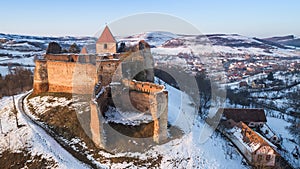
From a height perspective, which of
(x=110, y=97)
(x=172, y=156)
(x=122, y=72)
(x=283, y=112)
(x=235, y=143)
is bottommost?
(x=283, y=112)

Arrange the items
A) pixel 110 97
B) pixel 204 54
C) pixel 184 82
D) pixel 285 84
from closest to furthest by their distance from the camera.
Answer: pixel 110 97 → pixel 184 82 → pixel 285 84 → pixel 204 54

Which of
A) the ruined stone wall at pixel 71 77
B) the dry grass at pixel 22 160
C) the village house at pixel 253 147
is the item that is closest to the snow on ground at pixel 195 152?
the village house at pixel 253 147

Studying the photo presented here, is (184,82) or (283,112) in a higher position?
(184,82)

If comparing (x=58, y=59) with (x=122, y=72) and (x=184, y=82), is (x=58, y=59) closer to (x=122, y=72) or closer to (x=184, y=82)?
(x=122, y=72)

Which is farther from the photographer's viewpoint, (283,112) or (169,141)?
(283,112)

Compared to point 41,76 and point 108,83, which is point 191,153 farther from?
point 41,76

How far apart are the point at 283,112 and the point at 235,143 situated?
30.3 m

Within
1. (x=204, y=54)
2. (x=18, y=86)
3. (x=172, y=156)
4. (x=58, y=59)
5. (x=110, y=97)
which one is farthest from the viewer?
(x=204, y=54)

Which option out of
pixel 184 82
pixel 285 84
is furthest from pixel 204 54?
pixel 184 82

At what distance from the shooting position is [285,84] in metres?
74.7

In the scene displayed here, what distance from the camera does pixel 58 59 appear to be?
2984 cm

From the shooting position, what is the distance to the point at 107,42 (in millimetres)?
32375

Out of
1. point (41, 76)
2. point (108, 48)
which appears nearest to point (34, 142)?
point (41, 76)

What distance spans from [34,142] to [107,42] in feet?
58.2
